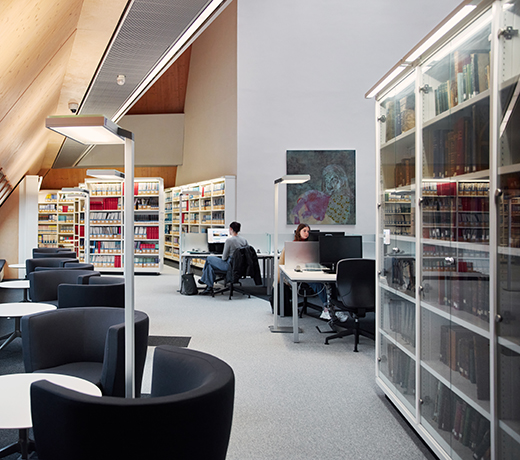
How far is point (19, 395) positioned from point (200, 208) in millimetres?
10234

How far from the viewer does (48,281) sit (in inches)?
201

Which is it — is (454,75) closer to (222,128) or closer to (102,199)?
(222,128)

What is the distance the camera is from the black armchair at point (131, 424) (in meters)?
1.46

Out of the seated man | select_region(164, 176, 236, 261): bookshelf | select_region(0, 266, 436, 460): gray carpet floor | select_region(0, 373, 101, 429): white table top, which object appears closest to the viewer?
select_region(0, 373, 101, 429): white table top

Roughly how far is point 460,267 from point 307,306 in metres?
4.70

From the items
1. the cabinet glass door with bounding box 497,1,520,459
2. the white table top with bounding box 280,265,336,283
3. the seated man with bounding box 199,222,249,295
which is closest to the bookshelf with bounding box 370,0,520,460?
the cabinet glass door with bounding box 497,1,520,459

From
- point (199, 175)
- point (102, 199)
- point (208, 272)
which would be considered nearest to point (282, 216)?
point (208, 272)

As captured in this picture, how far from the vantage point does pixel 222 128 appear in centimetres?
1136

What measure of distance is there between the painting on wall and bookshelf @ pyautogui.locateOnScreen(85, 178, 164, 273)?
381 centimetres

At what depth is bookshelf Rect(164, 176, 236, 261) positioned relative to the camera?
10.6 metres

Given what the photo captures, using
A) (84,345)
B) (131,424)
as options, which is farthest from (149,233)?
(131,424)

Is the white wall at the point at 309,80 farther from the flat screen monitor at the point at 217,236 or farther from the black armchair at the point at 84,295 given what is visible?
the black armchair at the point at 84,295

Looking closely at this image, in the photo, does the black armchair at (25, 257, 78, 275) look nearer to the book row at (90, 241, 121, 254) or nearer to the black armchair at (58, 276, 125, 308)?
the black armchair at (58, 276, 125, 308)

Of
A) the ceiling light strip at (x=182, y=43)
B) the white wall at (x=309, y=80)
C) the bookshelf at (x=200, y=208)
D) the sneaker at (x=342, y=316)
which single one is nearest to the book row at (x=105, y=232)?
the bookshelf at (x=200, y=208)
